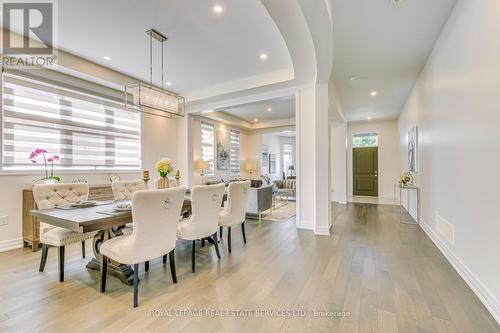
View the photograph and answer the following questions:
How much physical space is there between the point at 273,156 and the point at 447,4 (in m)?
9.33

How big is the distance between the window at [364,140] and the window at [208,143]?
5.51 m

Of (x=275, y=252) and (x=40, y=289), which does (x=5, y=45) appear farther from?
(x=275, y=252)

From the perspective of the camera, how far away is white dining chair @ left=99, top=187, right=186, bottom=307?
6.26 ft

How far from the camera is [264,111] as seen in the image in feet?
24.2

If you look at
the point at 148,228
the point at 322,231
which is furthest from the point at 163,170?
the point at 322,231

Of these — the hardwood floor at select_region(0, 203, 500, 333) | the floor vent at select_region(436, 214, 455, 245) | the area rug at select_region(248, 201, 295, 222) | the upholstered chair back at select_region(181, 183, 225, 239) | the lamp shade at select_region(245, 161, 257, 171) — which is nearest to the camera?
the hardwood floor at select_region(0, 203, 500, 333)

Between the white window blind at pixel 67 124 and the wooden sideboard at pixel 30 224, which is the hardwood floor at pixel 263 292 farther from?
the white window blind at pixel 67 124

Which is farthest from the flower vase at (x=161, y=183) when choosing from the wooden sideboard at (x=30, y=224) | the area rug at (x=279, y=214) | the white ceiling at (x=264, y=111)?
the white ceiling at (x=264, y=111)

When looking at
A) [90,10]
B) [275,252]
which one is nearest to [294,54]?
[90,10]

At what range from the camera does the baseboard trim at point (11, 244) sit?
10.6ft

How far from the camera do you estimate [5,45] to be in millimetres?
3105

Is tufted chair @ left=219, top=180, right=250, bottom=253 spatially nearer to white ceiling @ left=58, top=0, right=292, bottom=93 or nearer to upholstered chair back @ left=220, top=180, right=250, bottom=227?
upholstered chair back @ left=220, top=180, right=250, bottom=227

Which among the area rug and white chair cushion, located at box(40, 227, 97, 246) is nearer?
white chair cushion, located at box(40, 227, 97, 246)

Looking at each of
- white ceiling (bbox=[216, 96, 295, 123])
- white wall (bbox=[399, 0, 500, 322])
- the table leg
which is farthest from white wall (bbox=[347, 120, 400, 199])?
the table leg
